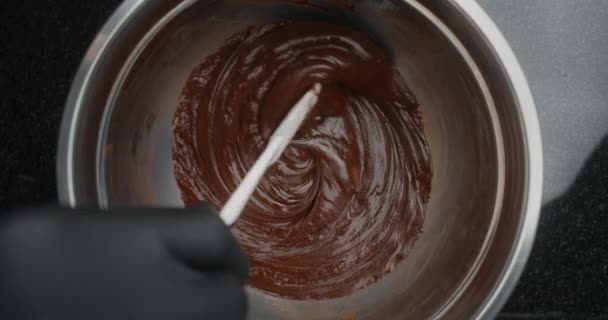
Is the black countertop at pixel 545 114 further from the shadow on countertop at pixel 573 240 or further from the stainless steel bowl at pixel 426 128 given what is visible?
the stainless steel bowl at pixel 426 128

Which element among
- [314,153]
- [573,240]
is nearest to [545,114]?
[573,240]

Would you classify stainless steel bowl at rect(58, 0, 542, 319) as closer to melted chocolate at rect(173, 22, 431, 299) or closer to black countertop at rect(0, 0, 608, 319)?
melted chocolate at rect(173, 22, 431, 299)

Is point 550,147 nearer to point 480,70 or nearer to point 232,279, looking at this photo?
point 480,70

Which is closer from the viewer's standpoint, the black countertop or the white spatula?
the white spatula

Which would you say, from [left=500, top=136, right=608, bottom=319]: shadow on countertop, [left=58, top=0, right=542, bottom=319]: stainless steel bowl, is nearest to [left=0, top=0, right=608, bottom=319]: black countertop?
[left=500, top=136, right=608, bottom=319]: shadow on countertop

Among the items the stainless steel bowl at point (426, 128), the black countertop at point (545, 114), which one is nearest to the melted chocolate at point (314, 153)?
the stainless steel bowl at point (426, 128)

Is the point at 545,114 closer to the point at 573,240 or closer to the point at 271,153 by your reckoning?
the point at 573,240

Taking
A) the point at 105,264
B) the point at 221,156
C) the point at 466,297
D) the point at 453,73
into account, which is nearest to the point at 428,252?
the point at 466,297
